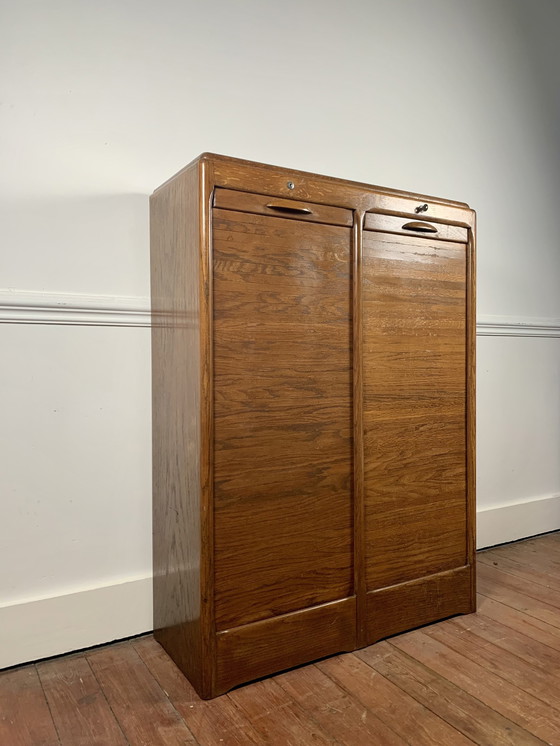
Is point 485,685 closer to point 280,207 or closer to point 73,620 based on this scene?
point 73,620

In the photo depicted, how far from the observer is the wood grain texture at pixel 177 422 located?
5.22 ft

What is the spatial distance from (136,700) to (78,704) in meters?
0.15

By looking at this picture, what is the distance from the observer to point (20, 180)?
1770 mm

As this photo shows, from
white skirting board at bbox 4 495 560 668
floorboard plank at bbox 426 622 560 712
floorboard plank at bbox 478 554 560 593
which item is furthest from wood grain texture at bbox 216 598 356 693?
floorboard plank at bbox 478 554 560 593

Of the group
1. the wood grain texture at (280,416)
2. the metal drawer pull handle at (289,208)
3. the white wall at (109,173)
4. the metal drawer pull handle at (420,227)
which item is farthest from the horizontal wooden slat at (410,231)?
the white wall at (109,173)

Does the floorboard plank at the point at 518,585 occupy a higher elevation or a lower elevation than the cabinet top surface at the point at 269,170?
lower

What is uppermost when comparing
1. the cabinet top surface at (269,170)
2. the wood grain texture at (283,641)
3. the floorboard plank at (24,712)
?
the cabinet top surface at (269,170)

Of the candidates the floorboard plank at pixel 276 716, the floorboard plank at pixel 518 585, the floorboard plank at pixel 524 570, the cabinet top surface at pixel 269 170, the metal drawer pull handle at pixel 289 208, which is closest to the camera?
the floorboard plank at pixel 276 716

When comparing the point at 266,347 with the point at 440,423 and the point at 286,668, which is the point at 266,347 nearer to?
the point at 440,423

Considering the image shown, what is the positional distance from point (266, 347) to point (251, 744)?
0.97 meters

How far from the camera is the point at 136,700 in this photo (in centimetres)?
156

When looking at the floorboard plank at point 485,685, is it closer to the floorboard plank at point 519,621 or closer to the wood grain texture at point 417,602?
the wood grain texture at point 417,602

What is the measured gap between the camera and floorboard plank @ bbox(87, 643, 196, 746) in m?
1.42

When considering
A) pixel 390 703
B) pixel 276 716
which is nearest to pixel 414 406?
pixel 390 703
